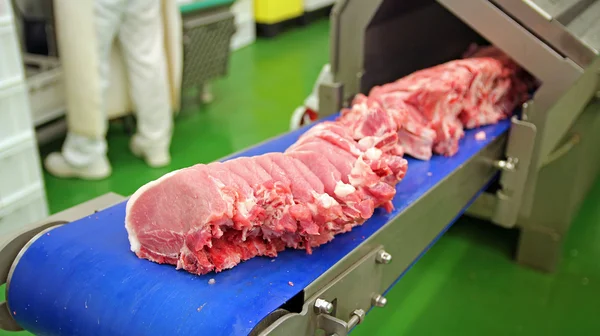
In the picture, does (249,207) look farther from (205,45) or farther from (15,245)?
(205,45)

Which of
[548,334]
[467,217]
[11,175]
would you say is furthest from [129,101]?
[548,334]

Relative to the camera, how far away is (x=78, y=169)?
3.04 metres

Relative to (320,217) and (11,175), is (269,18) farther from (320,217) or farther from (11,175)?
(320,217)

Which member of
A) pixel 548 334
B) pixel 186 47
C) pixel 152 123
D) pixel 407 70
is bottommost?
pixel 548 334

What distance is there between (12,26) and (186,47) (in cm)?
152

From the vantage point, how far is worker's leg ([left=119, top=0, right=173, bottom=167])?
284 cm

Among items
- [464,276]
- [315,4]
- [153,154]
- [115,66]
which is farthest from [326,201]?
[315,4]

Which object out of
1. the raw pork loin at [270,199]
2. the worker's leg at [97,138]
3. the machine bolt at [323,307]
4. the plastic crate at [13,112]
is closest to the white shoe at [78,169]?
the worker's leg at [97,138]

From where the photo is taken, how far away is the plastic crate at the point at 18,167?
7.26 feet

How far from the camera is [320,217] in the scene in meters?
1.08

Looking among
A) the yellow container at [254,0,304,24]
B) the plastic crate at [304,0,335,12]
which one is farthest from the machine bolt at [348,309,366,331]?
the plastic crate at [304,0,335,12]

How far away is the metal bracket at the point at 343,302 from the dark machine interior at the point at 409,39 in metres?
0.92

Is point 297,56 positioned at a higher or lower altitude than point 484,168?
lower

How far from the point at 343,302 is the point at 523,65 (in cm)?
98
